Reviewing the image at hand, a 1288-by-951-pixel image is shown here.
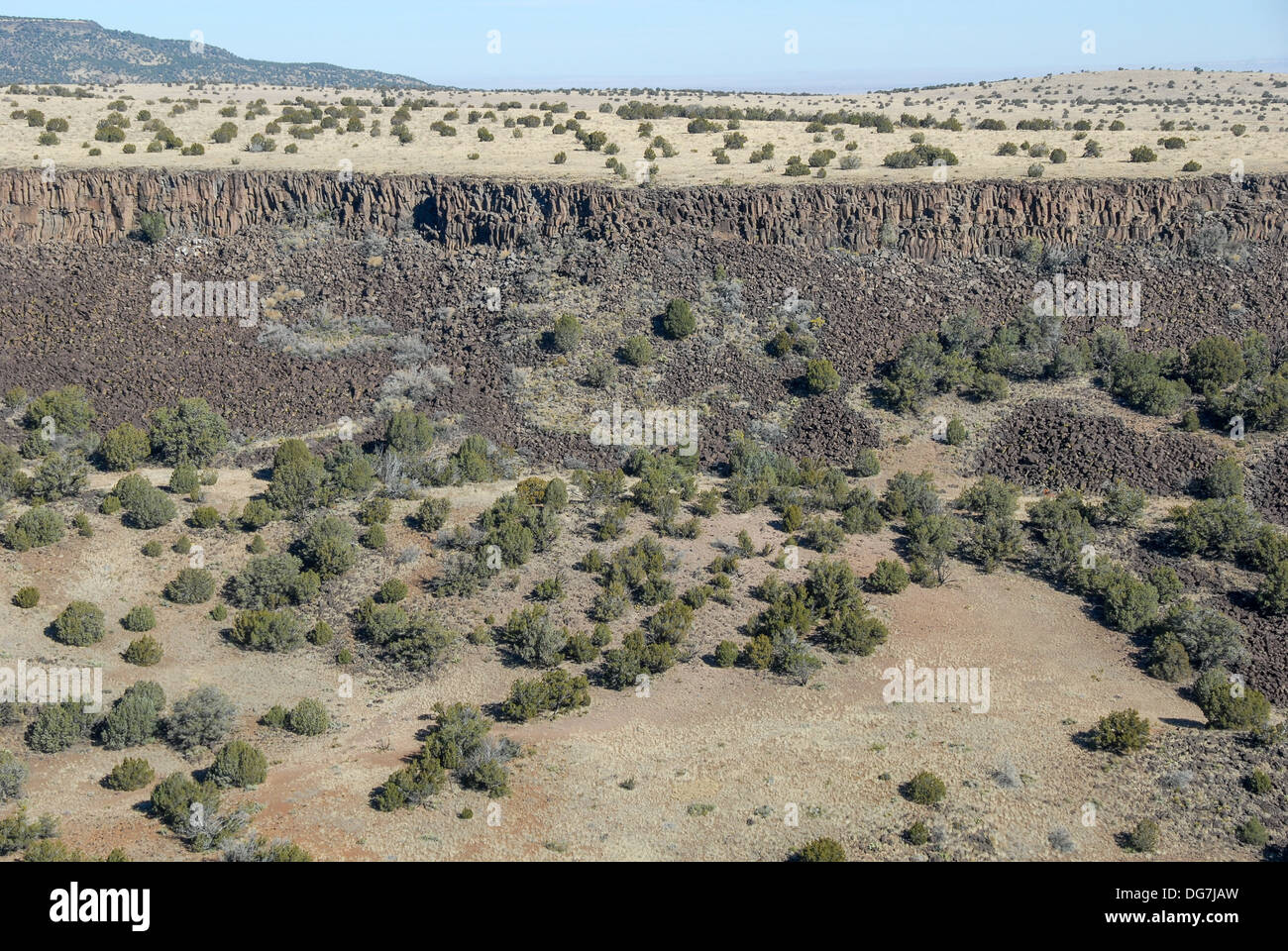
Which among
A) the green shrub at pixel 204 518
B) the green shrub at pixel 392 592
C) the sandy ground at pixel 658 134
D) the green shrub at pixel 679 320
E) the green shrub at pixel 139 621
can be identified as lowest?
the green shrub at pixel 139 621

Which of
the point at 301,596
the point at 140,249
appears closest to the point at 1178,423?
Result: the point at 301,596

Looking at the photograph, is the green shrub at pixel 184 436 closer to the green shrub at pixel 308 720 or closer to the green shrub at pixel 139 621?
the green shrub at pixel 139 621

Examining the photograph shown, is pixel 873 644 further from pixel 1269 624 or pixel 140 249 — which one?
pixel 140 249

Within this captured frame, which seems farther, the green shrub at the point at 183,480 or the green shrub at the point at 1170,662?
the green shrub at the point at 183,480

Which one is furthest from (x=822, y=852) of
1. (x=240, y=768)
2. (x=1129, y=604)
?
(x=1129, y=604)

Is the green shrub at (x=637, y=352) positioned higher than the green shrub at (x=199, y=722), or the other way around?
the green shrub at (x=637, y=352)

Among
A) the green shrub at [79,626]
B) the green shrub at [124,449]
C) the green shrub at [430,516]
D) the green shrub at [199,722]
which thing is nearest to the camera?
the green shrub at [199,722]

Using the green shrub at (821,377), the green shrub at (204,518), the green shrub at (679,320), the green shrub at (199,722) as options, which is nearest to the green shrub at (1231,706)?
the green shrub at (821,377)
